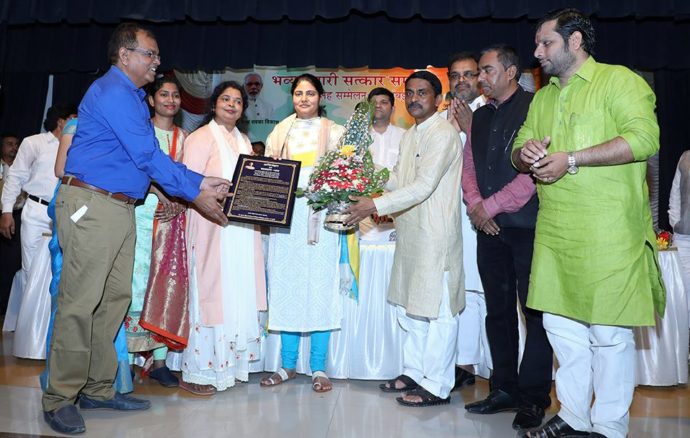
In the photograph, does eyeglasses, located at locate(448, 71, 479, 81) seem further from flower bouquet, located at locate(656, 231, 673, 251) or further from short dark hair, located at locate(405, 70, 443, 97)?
flower bouquet, located at locate(656, 231, 673, 251)

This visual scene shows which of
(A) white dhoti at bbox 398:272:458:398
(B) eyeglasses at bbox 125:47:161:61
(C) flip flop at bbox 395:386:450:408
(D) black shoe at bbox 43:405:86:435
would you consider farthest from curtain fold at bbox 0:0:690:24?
(D) black shoe at bbox 43:405:86:435

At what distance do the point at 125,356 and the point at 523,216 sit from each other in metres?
2.45

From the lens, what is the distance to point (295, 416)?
366 centimetres

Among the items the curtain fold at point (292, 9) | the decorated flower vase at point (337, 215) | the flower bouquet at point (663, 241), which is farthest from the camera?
the curtain fold at point (292, 9)

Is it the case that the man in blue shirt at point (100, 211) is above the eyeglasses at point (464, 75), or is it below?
below

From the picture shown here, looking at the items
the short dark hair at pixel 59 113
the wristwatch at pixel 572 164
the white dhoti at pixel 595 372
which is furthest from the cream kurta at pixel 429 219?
the short dark hair at pixel 59 113

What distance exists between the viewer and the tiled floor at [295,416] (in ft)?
11.2

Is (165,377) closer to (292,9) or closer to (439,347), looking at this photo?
(439,347)

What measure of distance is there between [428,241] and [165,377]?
1.94m

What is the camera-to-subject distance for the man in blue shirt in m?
3.40

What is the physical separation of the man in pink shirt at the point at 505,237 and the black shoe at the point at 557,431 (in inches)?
10.6

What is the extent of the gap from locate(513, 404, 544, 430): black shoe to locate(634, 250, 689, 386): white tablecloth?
60.3 inches

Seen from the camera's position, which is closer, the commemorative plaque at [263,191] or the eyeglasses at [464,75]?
the commemorative plaque at [263,191]

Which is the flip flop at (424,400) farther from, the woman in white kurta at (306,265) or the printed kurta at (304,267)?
the printed kurta at (304,267)
